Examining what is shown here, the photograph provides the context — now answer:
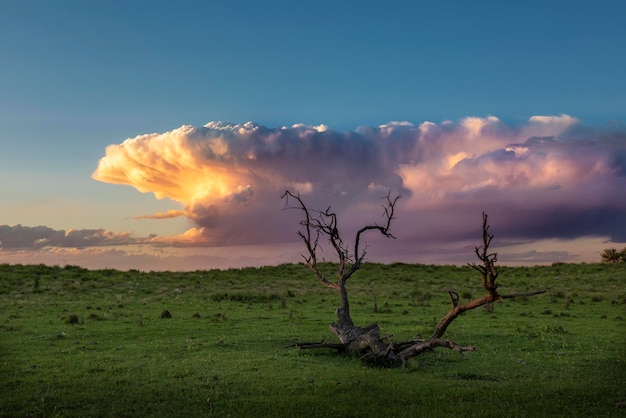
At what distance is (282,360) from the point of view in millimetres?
22578

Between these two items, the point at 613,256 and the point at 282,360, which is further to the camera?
the point at 613,256

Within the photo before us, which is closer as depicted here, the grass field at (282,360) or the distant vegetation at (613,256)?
the grass field at (282,360)

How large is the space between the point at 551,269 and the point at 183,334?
68.2 metres

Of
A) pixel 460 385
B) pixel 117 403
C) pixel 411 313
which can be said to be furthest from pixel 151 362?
pixel 411 313

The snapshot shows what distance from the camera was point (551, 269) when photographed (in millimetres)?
84500

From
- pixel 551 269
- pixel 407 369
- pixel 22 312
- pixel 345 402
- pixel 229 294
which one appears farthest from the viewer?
pixel 551 269

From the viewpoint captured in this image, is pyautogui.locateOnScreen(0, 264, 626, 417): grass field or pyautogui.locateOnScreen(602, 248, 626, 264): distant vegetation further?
pyautogui.locateOnScreen(602, 248, 626, 264): distant vegetation

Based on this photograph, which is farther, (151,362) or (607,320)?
(607,320)

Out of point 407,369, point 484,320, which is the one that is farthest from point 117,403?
point 484,320

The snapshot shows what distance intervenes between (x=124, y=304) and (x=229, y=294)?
32.8 feet

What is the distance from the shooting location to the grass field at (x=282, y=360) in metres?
16.7

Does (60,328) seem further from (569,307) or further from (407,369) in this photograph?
(569,307)

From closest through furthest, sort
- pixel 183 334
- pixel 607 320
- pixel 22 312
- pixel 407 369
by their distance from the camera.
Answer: pixel 407 369 < pixel 183 334 < pixel 607 320 < pixel 22 312

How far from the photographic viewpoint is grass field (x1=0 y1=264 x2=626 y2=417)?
16672mm
